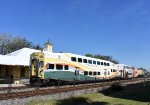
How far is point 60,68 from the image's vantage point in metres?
33.3

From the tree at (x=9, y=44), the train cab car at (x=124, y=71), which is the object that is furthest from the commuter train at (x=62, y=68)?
the tree at (x=9, y=44)

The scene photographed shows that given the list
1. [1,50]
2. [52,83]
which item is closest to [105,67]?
[52,83]

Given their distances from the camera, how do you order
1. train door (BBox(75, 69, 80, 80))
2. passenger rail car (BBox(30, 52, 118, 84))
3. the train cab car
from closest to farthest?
passenger rail car (BBox(30, 52, 118, 84)), train door (BBox(75, 69, 80, 80)), the train cab car

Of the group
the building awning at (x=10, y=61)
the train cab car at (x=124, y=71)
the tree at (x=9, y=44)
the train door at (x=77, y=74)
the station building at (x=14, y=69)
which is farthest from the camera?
the tree at (x=9, y=44)

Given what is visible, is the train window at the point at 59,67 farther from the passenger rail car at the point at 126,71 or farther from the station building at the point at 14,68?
the passenger rail car at the point at 126,71

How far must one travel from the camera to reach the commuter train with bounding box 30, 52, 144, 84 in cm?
3147

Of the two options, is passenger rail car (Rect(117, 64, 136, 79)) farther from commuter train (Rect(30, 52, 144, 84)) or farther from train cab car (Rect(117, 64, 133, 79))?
commuter train (Rect(30, 52, 144, 84))

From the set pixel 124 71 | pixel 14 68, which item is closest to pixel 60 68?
pixel 14 68

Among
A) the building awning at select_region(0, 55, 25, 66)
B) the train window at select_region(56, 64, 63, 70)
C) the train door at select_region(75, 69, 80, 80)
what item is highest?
the building awning at select_region(0, 55, 25, 66)

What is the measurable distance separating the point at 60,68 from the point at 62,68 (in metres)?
0.36

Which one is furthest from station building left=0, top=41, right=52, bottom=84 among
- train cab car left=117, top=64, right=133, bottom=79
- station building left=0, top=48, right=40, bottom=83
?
train cab car left=117, top=64, right=133, bottom=79

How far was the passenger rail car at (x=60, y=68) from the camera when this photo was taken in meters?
31.5

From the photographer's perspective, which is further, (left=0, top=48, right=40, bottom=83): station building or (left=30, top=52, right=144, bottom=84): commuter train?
(left=0, top=48, right=40, bottom=83): station building

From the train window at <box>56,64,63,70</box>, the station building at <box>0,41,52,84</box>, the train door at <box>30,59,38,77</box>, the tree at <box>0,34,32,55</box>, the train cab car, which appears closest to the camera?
the train door at <box>30,59,38,77</box>
